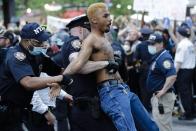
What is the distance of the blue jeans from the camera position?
658 cm

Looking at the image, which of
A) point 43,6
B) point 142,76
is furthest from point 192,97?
point 43,6

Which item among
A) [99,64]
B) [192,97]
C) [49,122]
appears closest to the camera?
[99,64]

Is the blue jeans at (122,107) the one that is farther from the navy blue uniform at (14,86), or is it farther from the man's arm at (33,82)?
the navy blue uniform at (14,86)

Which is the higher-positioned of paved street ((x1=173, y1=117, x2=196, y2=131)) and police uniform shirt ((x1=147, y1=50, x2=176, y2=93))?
police uniform shirt ((x1=147, y1=50, x2=176, y2=93))

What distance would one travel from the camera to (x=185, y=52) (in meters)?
12.8

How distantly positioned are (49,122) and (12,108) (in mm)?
670

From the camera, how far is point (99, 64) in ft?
21.6

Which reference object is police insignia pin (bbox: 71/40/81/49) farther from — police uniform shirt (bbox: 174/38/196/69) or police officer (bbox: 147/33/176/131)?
police uniform shirt (bbox: 174/38/196/69)

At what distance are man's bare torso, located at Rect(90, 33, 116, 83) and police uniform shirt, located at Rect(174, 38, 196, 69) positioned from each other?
626cm

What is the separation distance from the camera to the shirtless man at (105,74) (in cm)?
659

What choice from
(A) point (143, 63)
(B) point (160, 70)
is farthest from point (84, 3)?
(B) point (160, 70)

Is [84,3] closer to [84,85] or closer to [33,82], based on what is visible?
[84,85]

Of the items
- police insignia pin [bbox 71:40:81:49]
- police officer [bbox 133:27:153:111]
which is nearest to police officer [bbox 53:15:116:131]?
police insignia pin [bbox 71:40:81:49]

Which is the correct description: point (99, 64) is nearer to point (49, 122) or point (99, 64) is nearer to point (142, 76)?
point (49, 122)
